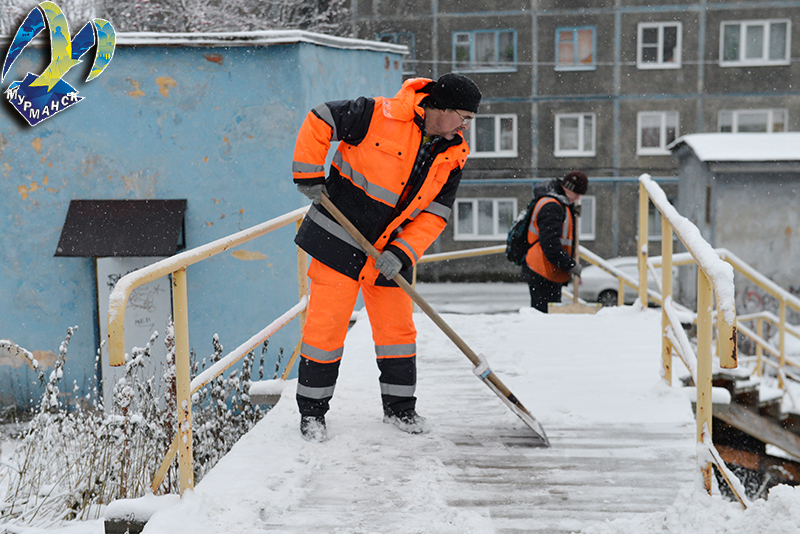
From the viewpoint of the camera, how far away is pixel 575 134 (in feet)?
71.9

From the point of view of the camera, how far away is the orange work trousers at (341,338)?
3.17 metres

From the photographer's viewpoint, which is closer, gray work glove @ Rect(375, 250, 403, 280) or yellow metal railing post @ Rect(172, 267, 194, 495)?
yellow metal railing post @ Rect(172, 267, 194, 495)

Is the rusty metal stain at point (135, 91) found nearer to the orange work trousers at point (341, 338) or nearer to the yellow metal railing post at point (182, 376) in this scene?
the orange work trousers at point (341, 338)

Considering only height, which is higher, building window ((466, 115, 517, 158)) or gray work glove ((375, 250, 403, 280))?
building window ((466, 115, 517, 158))

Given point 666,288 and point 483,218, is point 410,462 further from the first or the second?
point 483,218

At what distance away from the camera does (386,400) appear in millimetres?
3396

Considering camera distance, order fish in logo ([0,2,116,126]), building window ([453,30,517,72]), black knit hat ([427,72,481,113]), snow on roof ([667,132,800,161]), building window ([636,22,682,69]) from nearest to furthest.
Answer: black knit hat ([427,72,481,113])
fish in logo ([0,2,116,126])
snow on roof ([667,132,800,161])
building window ([636,22,682,69])
building window ([453,30,517,72])

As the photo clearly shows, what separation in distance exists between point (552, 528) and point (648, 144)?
21034 mm

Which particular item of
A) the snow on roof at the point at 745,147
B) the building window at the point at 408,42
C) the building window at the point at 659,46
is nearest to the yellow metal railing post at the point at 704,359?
the snow on roof at the point at 745,147

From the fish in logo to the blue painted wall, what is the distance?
0.07 meters

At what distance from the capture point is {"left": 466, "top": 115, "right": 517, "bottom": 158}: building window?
72.5ft

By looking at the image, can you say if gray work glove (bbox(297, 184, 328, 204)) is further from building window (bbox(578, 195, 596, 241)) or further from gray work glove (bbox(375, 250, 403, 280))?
building window (bbox(578, 195, 596, 241))

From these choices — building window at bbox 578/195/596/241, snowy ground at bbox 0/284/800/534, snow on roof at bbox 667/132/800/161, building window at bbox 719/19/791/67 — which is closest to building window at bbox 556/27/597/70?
building window at bbox 719/19/791/67

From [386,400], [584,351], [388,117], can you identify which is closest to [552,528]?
[386,400]
